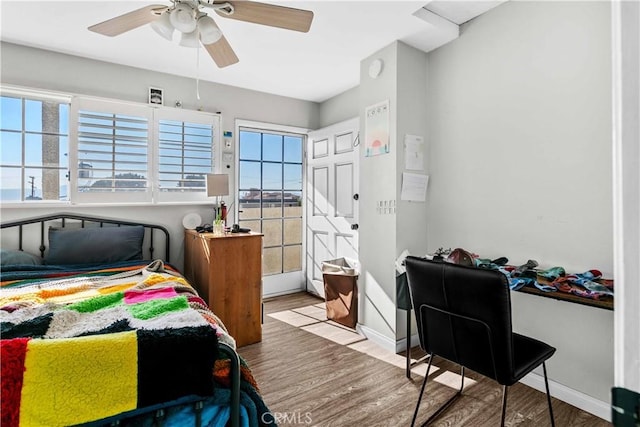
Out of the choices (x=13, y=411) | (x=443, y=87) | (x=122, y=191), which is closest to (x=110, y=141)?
(x=122, y=191)

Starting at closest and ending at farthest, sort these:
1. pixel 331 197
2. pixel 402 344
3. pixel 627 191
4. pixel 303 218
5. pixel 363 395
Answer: pixel 627 191, pixel 363 395, pixel 402 344, pixel 331 197, pixel 303 218

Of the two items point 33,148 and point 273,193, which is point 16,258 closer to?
point 33,148

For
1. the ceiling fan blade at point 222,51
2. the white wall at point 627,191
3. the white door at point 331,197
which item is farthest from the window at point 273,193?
the white wall at point 627,191

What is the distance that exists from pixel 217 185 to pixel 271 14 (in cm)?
170

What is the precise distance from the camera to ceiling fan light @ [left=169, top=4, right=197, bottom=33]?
62.7 inches

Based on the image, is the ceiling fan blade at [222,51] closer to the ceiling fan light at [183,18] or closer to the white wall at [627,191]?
the ceiling fan light at [183,18]

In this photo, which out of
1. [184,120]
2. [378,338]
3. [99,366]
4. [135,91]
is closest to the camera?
[99,366]

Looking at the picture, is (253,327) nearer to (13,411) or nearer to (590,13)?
(13,411)

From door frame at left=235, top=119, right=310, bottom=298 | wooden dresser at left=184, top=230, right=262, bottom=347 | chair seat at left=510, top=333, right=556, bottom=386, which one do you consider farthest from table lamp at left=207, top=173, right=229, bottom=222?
chair seat at left=510, top=333, right=556, bottom=386

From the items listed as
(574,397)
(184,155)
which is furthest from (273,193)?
(574,397)

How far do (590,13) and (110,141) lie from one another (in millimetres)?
3836

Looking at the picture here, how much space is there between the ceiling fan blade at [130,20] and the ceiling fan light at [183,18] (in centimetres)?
8

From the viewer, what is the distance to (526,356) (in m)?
1.57

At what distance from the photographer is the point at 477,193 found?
8.33 ft
